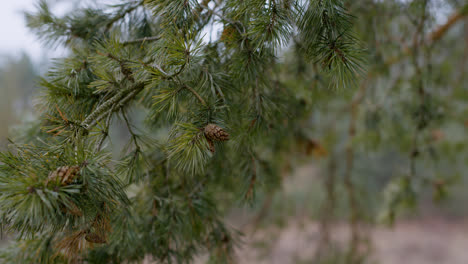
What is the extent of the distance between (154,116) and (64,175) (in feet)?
0.93

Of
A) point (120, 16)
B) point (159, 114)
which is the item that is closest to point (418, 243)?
point (159, 114)

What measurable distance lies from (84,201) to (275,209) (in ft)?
8.02

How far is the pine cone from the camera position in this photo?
523 mm

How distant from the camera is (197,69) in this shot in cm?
76

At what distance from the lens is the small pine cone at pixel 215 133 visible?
604 millimetres

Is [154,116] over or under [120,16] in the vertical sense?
under

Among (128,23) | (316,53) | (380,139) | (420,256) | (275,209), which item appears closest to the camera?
(316,53)

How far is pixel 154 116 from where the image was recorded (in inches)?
30.3

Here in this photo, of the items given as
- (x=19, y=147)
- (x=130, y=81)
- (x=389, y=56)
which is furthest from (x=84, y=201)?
(x=389, y=56)

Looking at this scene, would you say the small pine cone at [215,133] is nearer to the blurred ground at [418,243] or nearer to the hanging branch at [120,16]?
the hanging branch at [120,16]

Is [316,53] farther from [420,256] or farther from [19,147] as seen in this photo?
[420,256]

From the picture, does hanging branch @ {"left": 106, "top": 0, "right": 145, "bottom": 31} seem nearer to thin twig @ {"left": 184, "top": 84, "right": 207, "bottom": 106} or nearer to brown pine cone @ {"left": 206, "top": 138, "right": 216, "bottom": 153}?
thin twig @ {"left": 184, "top": 84, "right": 207, "bottom": 106}

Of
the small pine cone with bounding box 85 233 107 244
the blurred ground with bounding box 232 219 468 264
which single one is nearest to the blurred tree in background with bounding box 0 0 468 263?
the small pine cone with bounding box 85 233 107 244

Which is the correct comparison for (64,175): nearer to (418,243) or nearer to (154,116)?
(154,116)
